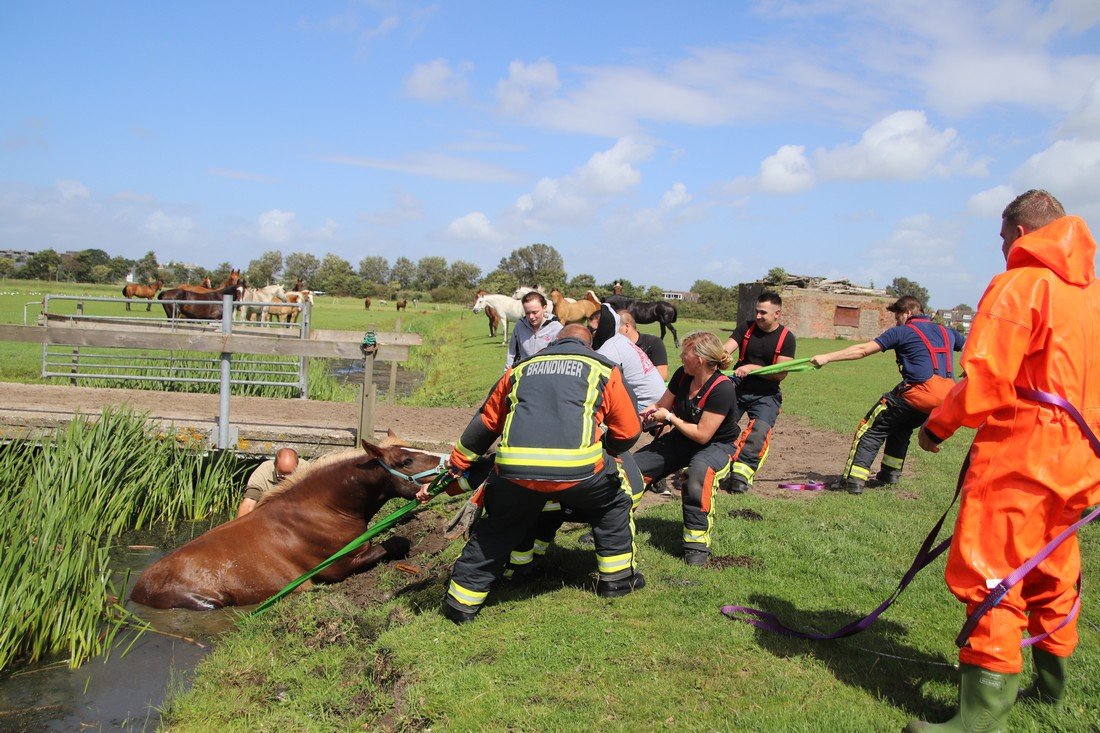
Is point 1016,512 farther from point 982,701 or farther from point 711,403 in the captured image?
point 711,403

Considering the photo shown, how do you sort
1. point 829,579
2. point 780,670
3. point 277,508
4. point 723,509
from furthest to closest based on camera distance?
1. point 723,509
2. point 277,508
3. point 829,579
4. point 780,670

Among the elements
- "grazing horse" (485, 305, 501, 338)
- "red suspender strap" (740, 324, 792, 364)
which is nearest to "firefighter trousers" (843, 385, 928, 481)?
"red suspender strap" (740, 324, 792, 364)

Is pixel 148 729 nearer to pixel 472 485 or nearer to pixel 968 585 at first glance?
pixel 472 485

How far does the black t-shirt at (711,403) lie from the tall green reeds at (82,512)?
4384mm

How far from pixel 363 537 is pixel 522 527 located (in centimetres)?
153

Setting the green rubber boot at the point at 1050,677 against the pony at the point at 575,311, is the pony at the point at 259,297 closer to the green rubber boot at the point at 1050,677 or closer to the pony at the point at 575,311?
the pony at the point at 575,311

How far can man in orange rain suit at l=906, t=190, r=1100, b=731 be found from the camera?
3.10 metres

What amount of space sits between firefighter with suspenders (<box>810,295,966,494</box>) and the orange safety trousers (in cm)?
393

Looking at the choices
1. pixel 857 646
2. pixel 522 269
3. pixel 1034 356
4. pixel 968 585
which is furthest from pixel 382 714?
pixel 522 269

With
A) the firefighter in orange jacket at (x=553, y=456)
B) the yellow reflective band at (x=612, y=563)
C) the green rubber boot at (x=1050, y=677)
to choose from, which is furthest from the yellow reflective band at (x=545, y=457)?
the green rubber boot at (x=1050, y=677)

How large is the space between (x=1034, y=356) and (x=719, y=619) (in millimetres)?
2319

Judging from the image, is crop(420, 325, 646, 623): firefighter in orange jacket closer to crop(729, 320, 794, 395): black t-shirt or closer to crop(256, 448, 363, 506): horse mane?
crop(256, 448, 363, 506): horse mane

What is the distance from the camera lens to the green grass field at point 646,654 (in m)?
3.72

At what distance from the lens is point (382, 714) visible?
418 cm
